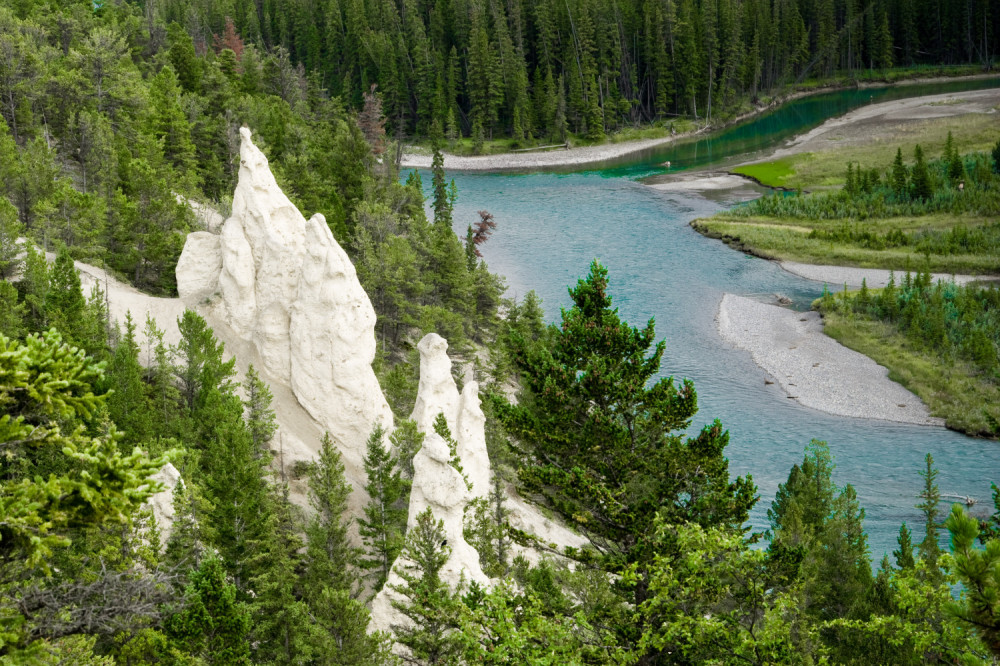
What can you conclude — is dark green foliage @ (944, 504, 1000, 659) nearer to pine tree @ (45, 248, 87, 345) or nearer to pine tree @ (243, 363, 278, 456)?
pine tree @ (243, 363, 278, 456)

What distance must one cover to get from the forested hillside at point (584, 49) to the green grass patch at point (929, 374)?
8132 cm

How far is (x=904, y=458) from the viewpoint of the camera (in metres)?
46.8

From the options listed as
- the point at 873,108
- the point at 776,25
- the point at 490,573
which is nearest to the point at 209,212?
the point at 490,573

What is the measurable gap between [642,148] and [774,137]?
725 inches

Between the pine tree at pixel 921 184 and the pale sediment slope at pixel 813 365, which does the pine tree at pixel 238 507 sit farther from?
the pine tree at pixel 921 184

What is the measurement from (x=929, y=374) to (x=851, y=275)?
20.5 meters

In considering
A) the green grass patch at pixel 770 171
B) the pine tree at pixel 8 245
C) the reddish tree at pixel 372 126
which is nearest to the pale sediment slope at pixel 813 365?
the pine tree at pixel 8 245

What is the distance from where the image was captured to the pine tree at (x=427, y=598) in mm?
Result: 23734

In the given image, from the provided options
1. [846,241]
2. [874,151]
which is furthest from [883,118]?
[846,241]

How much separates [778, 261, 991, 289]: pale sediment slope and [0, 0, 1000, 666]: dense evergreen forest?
2736 centimetres

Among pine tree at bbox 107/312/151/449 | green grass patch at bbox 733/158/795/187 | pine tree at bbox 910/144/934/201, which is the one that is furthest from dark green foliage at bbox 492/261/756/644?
green grass patch at bbox 733/158/795/187

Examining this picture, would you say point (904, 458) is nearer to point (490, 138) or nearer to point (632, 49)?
point (490, 138)

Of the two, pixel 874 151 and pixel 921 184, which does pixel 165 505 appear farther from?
pixel 874 151

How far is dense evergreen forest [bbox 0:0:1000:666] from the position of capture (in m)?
12.5
